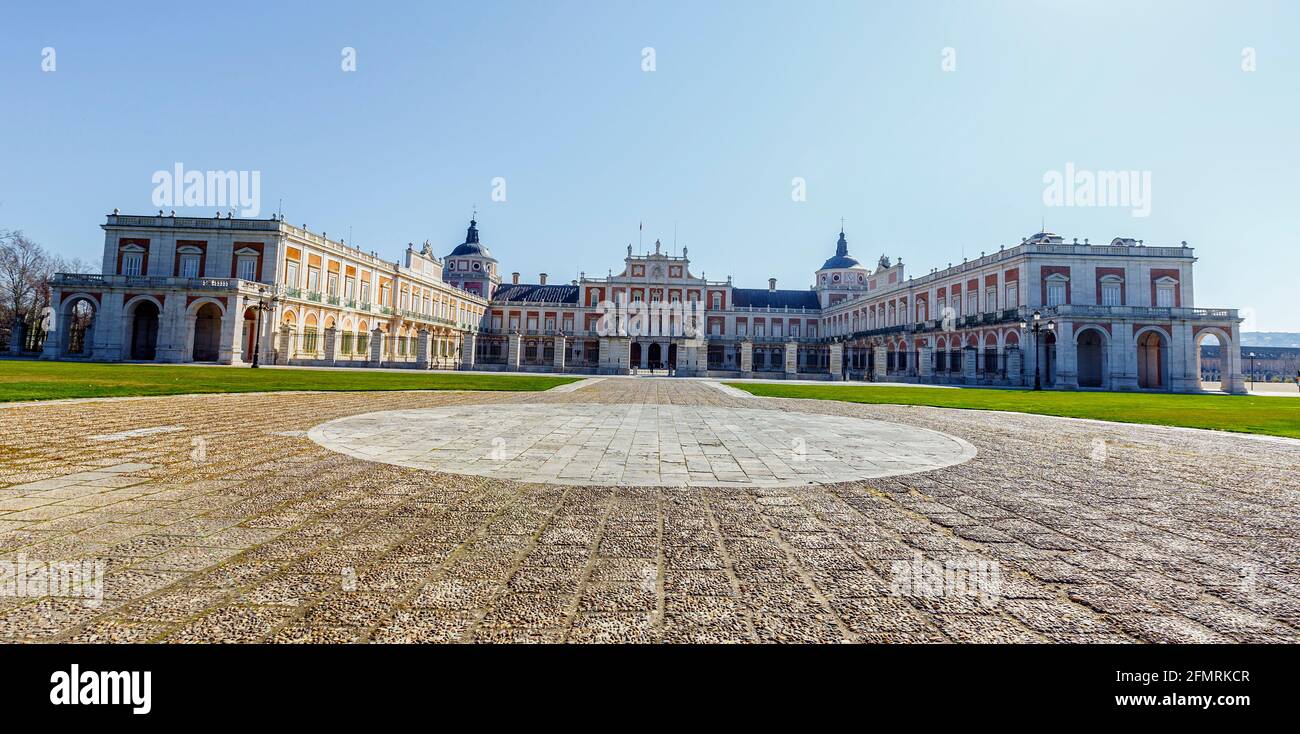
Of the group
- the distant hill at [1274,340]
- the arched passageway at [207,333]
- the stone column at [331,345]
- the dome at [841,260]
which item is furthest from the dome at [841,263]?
the distant hill at [1274,340]

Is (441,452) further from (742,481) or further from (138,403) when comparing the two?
(138,403)

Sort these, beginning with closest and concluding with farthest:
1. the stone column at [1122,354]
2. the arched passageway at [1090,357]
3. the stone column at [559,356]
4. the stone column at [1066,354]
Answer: the stone column at [1066,354] < the stone column at [1122,354] < the arched passageway at [1090,357] < the stone column at [559,356]

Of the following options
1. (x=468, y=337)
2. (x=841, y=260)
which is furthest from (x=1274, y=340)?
(x=468, y=337)

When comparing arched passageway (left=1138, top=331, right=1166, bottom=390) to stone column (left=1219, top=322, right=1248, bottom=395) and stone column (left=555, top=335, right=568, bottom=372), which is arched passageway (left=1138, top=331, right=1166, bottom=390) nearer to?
stone column (left=1219, top=322, right=1248, bottom=395)

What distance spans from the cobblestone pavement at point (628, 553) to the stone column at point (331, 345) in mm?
38439

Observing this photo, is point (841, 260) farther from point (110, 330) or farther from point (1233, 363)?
point (110, 330)

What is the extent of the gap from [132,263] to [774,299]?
60.6m

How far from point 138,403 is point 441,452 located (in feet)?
25.9

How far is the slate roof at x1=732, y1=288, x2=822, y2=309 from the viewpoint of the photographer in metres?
70.9

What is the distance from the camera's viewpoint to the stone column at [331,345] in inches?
1583

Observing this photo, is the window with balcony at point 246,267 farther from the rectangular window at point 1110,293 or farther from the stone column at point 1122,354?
the rectangular window at point 1110,293
